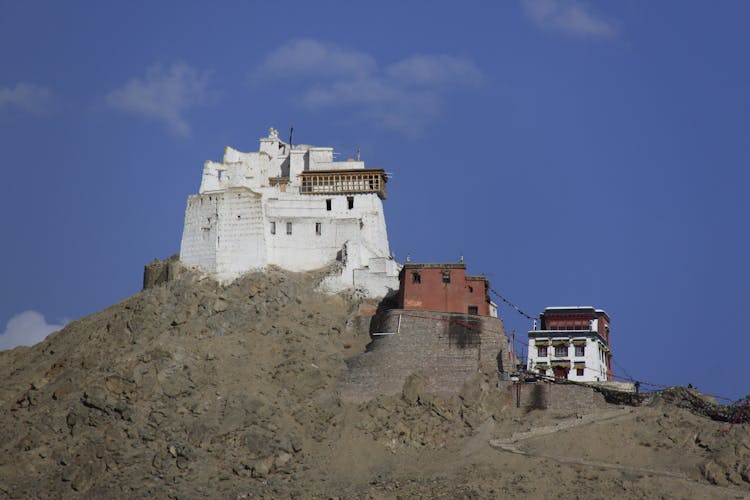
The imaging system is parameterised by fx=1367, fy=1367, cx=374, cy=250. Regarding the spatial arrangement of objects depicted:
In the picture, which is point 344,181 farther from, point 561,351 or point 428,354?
point 561,351

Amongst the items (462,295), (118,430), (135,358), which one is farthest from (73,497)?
(462,295)

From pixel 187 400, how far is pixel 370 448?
1230 cm

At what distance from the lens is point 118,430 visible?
86.2 m

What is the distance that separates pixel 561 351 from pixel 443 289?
13.9m

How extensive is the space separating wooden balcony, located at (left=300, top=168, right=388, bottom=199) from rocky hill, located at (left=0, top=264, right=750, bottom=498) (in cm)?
1308

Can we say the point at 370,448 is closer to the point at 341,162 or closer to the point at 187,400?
the point at 187,400

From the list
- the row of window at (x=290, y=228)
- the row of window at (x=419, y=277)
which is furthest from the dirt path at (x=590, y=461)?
the row of window at (x=290, y=228)

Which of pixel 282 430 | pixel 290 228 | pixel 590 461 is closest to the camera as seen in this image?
pixel 590 461

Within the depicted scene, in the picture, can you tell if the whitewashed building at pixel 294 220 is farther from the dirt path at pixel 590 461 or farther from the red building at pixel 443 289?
the dirt path at pixel 590 461

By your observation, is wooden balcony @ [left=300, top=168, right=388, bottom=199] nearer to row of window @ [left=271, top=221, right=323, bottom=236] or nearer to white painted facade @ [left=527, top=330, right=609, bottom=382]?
row of window @ [left=271, top=221, right=323, bottom=236]

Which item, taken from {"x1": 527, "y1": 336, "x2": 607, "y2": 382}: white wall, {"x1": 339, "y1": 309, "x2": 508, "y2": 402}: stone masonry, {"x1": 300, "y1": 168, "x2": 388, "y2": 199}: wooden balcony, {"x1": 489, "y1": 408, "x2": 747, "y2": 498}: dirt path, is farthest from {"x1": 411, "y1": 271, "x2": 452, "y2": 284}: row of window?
{"x1": 489, "y1": 408, "x2": 747, "y2": 498}: dirt path

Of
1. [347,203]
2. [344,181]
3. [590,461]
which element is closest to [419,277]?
[347,203]

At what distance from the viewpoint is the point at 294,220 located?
103 metres

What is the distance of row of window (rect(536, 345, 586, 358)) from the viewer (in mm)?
104125
